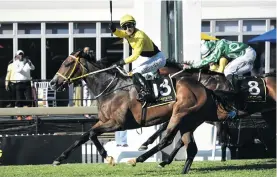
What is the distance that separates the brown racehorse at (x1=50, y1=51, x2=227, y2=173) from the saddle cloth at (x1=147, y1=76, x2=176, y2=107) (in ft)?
0.22

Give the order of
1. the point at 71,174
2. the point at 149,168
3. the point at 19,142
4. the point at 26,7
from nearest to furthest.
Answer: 1. the point at 71,174
2. the point at 149,168
3. the point at 19,142
4. the point at 26,7

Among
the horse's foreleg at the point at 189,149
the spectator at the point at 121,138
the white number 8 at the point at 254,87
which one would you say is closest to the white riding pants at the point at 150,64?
the horse's foreleg at the point at 189,149

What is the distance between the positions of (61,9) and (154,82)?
32.5 ft

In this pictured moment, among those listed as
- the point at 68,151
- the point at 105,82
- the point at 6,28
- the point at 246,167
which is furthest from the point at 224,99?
the point at 6,28

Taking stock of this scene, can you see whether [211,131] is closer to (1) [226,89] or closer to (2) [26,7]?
(1) [226,89]

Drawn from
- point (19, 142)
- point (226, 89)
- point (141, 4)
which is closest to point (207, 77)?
point (226, 89)

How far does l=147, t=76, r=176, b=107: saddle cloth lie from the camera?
11.2 metres

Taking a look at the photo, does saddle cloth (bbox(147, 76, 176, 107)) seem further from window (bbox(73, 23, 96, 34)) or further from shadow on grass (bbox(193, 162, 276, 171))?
window (bbox(73, 23, 96, 34))

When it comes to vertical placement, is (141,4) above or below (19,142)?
above

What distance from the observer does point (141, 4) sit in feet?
47.7

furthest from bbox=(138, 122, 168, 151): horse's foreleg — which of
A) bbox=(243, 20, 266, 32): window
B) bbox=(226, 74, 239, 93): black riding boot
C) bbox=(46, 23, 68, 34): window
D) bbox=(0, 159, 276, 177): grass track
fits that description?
bbox=(243, 20, 266, 32): window

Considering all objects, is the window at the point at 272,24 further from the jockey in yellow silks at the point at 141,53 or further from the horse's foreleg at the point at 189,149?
the horse's foreleg at the point at 189,149

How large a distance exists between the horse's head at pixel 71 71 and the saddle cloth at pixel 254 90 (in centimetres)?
253

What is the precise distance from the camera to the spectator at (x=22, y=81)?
17125mm
